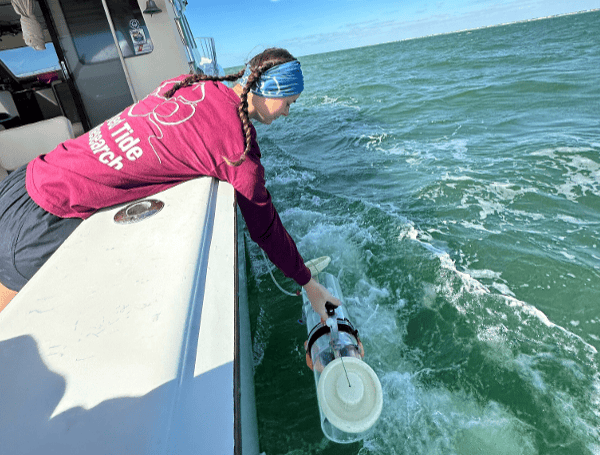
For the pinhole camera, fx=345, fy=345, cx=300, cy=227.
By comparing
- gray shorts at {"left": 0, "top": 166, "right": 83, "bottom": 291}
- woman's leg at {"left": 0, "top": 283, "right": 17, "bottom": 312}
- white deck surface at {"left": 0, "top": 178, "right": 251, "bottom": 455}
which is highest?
gray shorts at {"left": 0, "top": 166, "right": 83, "bottom": 291}

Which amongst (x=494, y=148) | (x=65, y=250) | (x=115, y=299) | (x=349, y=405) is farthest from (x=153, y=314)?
(x=494, y=148)

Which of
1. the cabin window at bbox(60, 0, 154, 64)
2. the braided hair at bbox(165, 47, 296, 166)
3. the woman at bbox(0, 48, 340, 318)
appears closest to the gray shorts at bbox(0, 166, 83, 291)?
the woman at bbox(0, 48, 340, 318)

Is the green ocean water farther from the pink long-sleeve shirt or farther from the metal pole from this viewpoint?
the metal pole

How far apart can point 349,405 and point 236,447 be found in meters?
0.90

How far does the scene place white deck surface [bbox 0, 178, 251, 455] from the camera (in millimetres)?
740

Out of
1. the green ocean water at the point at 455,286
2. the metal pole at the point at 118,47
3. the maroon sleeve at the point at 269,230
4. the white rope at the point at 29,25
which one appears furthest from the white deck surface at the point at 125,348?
the white rope at the point at 29,25

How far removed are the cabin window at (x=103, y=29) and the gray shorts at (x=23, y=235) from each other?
4584 mm

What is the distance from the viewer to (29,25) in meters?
4.70

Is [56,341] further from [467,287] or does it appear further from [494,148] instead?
[494,148]

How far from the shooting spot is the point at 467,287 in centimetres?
310

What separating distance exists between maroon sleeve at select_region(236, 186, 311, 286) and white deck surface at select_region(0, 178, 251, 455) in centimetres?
18

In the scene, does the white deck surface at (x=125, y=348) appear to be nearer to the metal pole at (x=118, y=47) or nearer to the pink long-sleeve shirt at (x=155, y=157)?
the pink long-sleeve shirt at (x=155, y=157)

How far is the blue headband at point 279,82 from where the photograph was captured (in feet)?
5.12

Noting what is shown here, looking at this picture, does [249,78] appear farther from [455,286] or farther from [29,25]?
[29,25]
